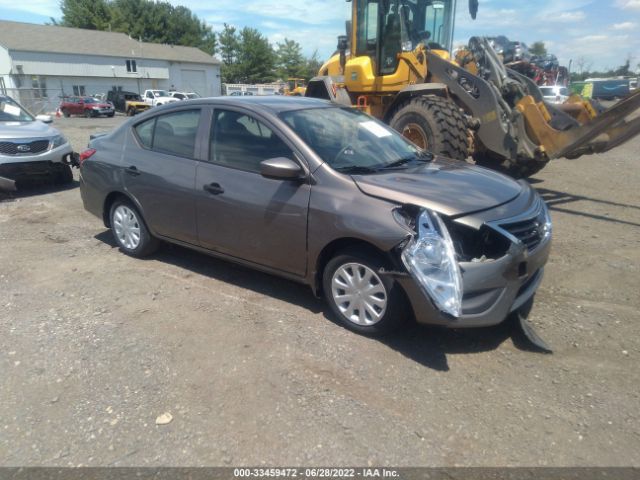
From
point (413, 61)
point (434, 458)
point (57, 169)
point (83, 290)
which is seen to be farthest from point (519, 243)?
point (57, 169)

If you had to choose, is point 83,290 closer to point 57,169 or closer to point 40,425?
point 40,425

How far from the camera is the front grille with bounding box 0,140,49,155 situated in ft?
26.5

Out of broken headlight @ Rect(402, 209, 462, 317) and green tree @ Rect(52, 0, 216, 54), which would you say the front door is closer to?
broken headlight @ Rect(402, 209, 462, 317)

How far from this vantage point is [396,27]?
29.0 feet

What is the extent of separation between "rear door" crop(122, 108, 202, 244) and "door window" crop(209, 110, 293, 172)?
9.7 inches

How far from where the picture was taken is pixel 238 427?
2.77m

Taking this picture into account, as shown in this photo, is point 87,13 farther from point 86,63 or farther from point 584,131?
point 584,131

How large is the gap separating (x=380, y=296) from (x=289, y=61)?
240ft

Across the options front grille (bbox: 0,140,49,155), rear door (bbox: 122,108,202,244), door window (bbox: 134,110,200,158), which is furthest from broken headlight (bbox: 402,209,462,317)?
front grille (bbox: 0,140,49,155)

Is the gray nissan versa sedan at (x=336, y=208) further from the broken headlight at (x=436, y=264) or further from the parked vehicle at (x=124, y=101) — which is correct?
the parked vehicle at (x=124, y=101)

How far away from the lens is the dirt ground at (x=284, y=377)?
262 cm

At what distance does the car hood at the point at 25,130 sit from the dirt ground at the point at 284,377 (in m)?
4.11

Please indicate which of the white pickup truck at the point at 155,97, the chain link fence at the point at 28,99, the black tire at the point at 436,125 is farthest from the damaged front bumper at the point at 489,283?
the white pickup truck at the point at 155,97

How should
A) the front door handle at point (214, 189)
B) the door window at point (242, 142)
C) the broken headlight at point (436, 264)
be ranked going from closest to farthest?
1. the broken headlight at point (436, 264)
2. the door window at point (242, 142)
3. the front door handle at point (214, 189)
